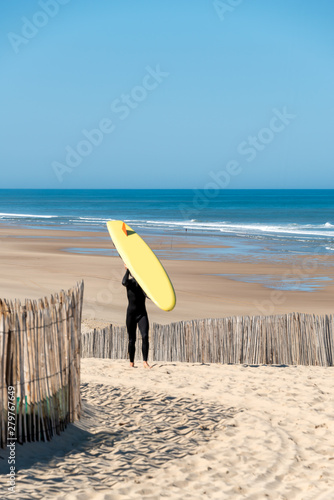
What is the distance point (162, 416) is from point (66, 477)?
174 cm

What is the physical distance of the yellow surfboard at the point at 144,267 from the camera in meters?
7.78

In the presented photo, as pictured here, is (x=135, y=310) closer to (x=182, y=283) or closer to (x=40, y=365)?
(x=40, y=365)

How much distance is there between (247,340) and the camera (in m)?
9.12

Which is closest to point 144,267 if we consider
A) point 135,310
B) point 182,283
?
point 135,310

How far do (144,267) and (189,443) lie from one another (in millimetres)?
3080

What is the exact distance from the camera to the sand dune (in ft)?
15.0

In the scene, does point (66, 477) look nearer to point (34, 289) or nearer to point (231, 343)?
point (231, 343)

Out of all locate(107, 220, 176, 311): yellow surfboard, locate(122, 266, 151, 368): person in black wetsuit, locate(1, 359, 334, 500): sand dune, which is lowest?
locate(1, 359, 334, 500): sand dune

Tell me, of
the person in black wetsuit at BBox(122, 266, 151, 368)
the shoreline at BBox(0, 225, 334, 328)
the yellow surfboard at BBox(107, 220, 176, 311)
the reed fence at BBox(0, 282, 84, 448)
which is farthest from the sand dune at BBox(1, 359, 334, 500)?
the shoreline at BBox(0, 225, 334, 328)

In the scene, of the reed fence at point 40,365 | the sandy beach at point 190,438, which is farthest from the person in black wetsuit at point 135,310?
the reed fence at point 40,365

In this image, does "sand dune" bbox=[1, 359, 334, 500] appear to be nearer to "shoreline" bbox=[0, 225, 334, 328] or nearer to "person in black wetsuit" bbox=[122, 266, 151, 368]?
"person in black wetsuit" bbox=[122, 266, 151, 368]

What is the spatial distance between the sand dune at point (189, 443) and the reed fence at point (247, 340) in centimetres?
109

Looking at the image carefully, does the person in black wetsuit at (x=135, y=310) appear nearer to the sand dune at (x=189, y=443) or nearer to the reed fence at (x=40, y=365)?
the sand dune at (x=189, y=443)

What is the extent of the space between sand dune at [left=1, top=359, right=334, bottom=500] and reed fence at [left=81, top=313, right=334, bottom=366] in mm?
1085
